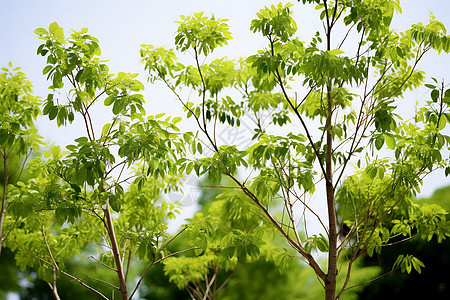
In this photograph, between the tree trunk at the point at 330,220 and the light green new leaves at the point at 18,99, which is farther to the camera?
the light green new leaves at the point at 18,99

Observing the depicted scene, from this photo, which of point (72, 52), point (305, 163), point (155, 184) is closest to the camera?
point (72, 52)

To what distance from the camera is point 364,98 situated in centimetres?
261

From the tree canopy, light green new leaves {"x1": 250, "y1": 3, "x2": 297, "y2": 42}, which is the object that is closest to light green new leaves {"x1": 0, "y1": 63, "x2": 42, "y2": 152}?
the tree canopy

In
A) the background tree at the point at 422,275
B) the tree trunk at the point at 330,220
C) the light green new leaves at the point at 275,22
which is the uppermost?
the light green new leaves at the point at 275,22

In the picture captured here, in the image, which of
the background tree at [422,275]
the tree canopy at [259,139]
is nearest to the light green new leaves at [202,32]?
the tree canopy at [259,139]

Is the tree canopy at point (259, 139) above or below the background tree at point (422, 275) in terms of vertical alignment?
above

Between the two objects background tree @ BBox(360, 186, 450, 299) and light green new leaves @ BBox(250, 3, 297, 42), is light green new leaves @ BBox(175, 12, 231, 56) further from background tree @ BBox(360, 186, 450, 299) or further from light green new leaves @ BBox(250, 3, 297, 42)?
background tree @ BBox(360, 186, 450, 299)

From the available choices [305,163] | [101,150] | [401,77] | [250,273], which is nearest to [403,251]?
[250,273]

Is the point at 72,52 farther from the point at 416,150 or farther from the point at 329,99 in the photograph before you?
the point at 416,150

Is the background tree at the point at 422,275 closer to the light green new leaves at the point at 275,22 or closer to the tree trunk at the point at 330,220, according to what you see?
the tree trunk at the point at 330,220

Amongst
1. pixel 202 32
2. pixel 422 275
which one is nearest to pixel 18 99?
pixel 202 32

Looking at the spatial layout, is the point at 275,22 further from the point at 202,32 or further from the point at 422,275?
the point at 422,275

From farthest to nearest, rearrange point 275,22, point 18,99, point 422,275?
point 422,275
point 18,99
point 275,22

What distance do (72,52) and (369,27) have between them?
5.24 feet
